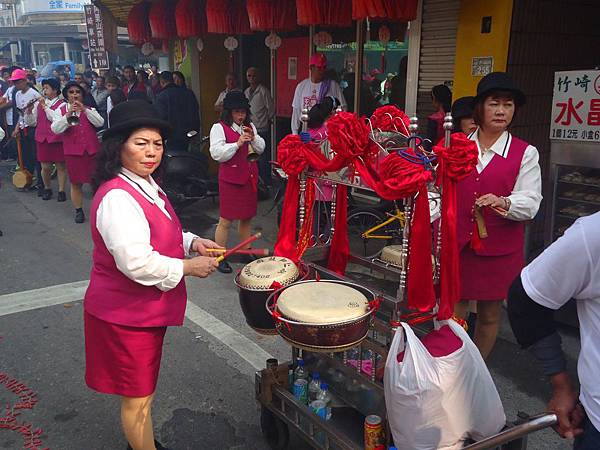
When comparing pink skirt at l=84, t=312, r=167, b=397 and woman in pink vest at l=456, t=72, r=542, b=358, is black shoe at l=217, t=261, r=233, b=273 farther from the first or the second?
pink skirt at l=84, t=312, r=167, b=397

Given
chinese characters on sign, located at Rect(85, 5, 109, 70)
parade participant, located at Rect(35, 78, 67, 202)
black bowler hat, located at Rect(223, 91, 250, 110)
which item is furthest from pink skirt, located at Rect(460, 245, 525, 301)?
chinese characters on sign, located at Rect(85, 5, 109, 70)

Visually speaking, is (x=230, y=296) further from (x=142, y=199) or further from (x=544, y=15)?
(x=544, y=15)

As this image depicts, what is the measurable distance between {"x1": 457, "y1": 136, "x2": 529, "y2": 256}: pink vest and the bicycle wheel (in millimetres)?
2579

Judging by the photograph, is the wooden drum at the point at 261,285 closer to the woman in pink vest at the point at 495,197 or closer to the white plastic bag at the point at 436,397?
the white plastic bag at the point at 436,397

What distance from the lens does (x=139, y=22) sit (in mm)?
11273

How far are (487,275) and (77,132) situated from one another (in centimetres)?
616

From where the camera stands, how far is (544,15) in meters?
5.57

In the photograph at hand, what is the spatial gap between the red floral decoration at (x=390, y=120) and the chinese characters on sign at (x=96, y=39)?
40.3 feet

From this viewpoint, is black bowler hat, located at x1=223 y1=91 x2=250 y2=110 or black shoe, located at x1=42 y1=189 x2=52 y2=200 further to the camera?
black shoe, located at x1=42 y1=189 x2=52 y2=200

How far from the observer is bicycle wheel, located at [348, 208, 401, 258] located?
604cm

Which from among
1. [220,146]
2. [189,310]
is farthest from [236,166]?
[189,310]

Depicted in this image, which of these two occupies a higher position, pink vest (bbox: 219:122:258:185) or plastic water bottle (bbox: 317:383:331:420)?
pink vest (bbox: 219:122:258:185)

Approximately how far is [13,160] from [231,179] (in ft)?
33.9

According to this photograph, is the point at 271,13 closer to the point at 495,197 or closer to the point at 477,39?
the point at 477,39
